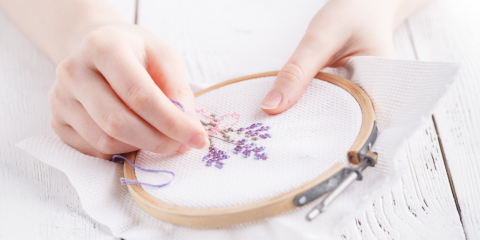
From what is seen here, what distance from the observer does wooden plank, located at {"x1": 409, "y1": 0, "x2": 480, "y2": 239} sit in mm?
912

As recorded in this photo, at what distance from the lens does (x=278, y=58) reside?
1.36m

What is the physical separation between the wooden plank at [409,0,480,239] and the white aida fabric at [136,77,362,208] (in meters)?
0.29

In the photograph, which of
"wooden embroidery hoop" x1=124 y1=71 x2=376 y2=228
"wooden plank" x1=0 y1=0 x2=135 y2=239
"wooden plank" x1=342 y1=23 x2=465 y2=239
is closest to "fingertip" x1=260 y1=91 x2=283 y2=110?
"wooden embroidery hoop" x1=124 y1=71 x2=376 y2=228

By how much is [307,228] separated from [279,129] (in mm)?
276

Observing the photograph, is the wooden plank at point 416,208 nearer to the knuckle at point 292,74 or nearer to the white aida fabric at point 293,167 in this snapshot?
the white aida fabric at point 293,167

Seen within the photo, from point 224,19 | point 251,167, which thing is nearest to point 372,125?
point 251,167

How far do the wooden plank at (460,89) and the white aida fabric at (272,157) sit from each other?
0.29 metres

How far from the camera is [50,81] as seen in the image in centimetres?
123

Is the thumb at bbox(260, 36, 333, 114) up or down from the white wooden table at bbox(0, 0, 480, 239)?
up

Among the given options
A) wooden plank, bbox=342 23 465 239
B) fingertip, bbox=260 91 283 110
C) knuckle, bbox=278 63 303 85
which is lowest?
wooden plank, bbox=342 23 465 239

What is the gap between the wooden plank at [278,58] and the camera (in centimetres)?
83

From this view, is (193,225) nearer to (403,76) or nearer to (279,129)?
(279,129)

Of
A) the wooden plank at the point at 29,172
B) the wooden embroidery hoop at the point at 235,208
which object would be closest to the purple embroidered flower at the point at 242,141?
the wooden embroidery hoop at the point at 235,208

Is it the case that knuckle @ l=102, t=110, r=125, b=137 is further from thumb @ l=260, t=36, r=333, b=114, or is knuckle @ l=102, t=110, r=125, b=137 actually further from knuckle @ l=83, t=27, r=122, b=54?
thumb @ l=260, t=36, r=333, b=114
